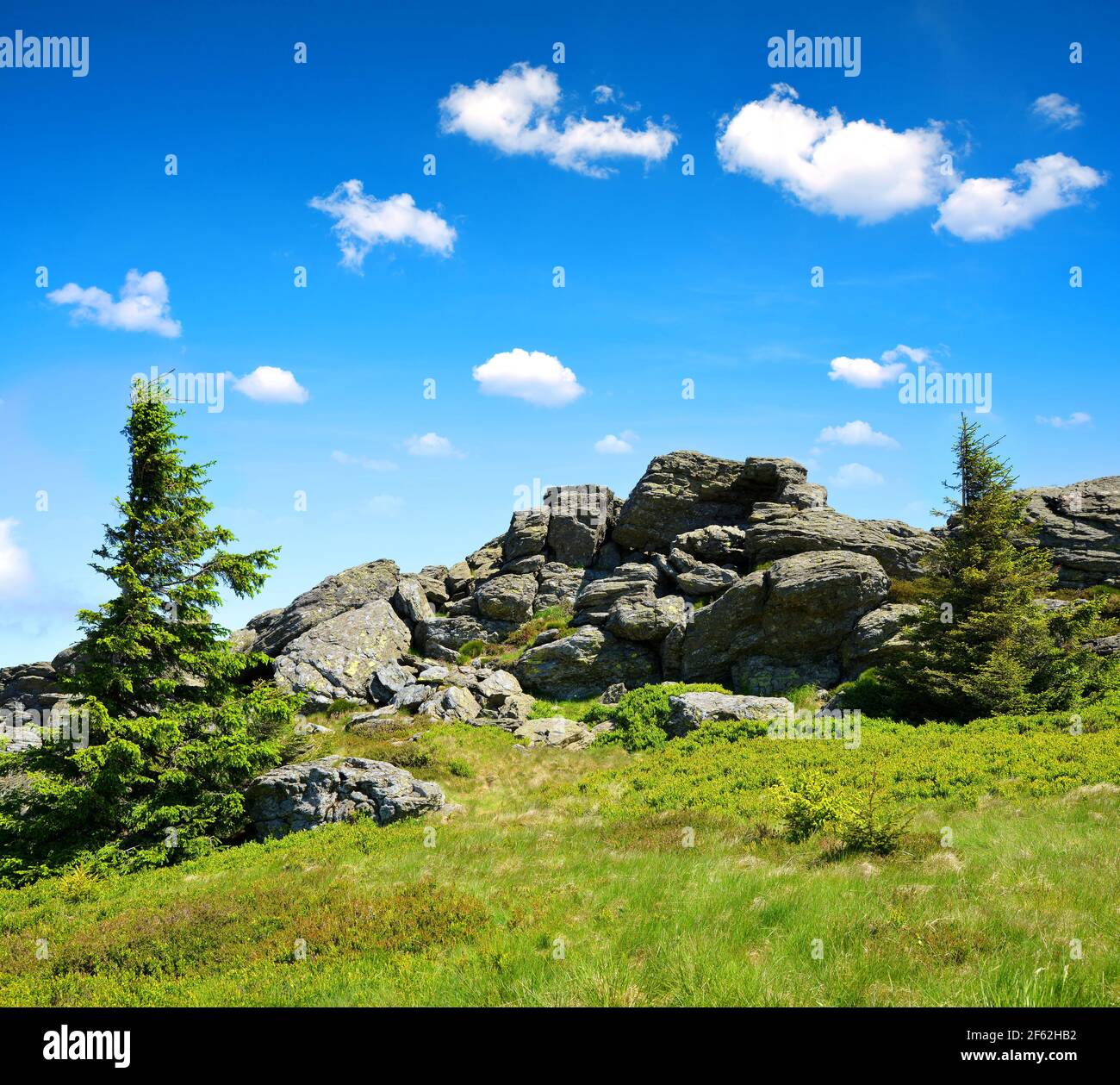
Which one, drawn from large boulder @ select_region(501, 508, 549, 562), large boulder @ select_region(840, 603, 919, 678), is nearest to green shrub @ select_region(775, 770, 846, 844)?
large boulder @ select_region(840, 603, 919, 678)

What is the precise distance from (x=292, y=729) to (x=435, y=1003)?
16.7m

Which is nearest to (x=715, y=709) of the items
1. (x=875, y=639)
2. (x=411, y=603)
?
(x=875, y=639)

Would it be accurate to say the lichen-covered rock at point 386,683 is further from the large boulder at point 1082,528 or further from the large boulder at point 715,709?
the large boulder at point 1082,528

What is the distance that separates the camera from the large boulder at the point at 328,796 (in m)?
18.3

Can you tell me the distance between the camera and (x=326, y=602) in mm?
41875

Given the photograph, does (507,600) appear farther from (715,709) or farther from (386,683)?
(715,709)

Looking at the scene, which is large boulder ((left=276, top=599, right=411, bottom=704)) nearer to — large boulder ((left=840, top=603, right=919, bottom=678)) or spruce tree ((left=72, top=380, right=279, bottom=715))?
spruce tree ((left=72, top=380, right=279, bottom=715))

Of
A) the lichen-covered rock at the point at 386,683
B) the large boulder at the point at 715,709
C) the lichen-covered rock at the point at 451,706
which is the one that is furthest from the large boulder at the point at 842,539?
the lichen-covered rock at the point at 386,683

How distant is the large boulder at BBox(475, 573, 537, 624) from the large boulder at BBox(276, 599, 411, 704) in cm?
595

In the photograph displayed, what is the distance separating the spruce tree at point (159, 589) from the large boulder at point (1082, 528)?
1499 inches

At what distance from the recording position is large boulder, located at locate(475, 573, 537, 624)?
4491cm

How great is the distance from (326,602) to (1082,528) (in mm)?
44084
